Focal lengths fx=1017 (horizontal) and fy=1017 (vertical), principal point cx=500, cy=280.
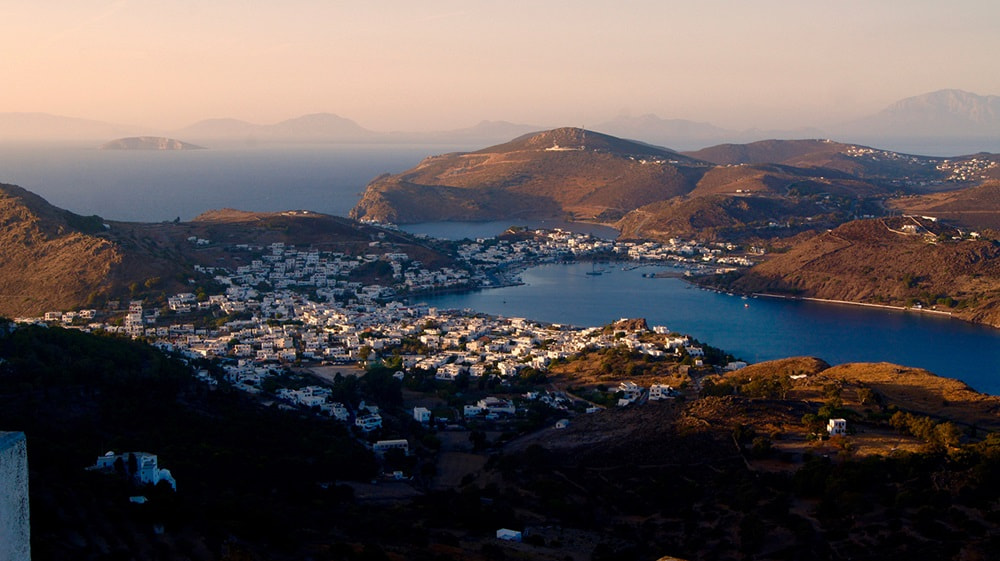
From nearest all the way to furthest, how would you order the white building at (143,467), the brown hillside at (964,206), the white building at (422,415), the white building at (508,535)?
the white building at (143,467), the white building at (508,535), the white building at (422,415), the brown hillside at (964,206)

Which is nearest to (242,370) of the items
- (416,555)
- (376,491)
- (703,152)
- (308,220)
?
(376,491)

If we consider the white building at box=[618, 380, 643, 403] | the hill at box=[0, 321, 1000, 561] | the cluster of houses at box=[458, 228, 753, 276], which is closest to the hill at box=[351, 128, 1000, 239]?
the cluster of houses at box=[458, 228, 753, 276]

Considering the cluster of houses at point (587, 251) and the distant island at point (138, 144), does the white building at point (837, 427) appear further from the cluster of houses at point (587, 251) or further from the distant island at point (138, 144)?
the distant island at point (138, 144)

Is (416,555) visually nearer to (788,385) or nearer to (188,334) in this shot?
(788,385)

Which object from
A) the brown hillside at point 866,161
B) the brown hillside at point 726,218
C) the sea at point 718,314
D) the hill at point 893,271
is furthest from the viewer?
the brown hillside at point 866,161

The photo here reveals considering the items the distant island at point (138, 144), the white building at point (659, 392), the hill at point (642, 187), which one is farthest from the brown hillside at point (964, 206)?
the distant island at point (138, 144)

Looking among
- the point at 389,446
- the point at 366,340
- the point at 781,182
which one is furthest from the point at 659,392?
the point at 781,182
